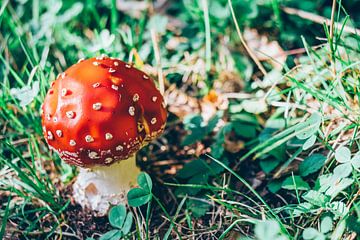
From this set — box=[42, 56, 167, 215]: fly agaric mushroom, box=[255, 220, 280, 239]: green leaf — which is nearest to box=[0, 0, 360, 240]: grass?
box=[255, 220, 280, 239]: green leaf

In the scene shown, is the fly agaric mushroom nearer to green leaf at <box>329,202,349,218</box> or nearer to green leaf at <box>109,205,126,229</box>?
green leaf at <box>109,205,126,229</box>

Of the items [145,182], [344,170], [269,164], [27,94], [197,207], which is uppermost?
[27,94]

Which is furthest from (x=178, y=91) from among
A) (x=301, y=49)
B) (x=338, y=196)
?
(x=338, y=196)

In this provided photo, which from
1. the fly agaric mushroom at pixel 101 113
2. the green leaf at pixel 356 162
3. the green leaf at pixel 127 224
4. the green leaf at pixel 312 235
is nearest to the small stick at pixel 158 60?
the fly agaric mushroom at pixel 101 113

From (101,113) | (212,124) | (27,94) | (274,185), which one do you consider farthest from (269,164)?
(27,94)

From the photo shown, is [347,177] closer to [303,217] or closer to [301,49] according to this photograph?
[303,217]

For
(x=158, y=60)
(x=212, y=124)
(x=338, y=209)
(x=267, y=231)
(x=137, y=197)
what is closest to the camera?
(x=267, y=231)

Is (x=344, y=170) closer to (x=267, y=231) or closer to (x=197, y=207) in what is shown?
(x=267, y=231)
